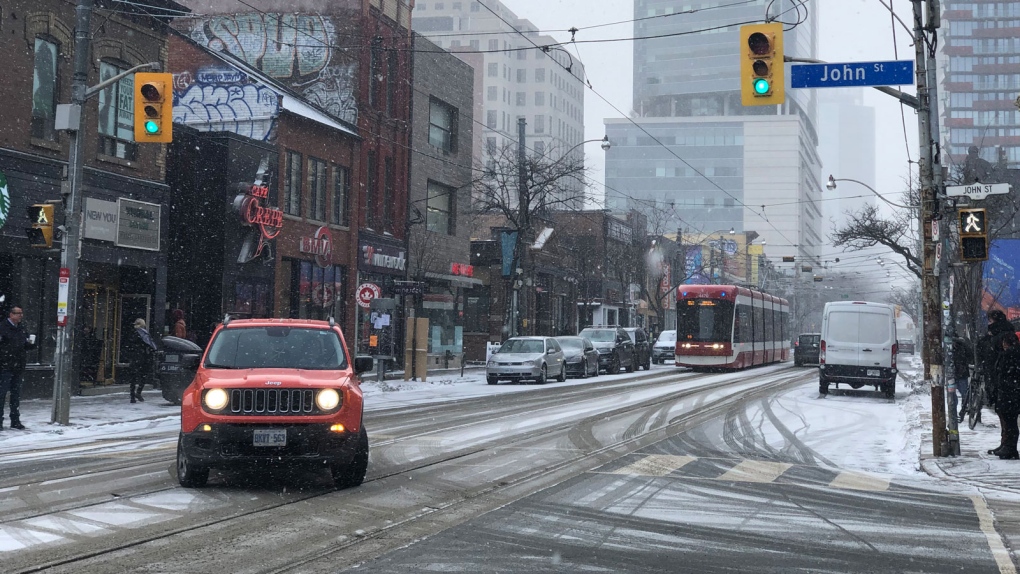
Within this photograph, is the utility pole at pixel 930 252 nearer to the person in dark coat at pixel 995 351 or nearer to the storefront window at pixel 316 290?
the person in dark coat at pixel 995 351

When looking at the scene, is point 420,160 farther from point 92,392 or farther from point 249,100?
point 92,392

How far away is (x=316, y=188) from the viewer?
36219 mm

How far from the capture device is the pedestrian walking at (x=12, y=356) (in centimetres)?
1683

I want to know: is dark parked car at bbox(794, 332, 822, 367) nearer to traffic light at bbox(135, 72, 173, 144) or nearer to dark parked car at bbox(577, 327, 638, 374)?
dark parked car at bbox(577, 327, 638, 374)

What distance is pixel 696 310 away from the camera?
143 ft

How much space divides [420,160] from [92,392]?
2026cm

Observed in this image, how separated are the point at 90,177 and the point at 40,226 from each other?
7258mm

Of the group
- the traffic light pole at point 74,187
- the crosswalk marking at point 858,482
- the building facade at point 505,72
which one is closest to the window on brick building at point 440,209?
the traffic light pole at point 74,187

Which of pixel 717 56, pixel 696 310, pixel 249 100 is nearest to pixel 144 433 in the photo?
pixel 249 100

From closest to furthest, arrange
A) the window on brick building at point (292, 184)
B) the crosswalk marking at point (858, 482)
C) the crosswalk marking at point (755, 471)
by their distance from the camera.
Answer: the crosswalk marking at point (858, 482) < the crosswalk marking at point (755, 471) < the window on brick building at point (292, 184)

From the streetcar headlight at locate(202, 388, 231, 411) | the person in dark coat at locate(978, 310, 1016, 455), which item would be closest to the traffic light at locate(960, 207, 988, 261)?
Answer: the person in dark coat at locate(978, 310, 1016, 455)

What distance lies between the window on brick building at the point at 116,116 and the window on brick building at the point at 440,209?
18.1 metres

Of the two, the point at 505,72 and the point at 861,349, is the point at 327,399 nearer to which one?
the point at 861,349

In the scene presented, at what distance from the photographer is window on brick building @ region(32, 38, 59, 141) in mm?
23359
